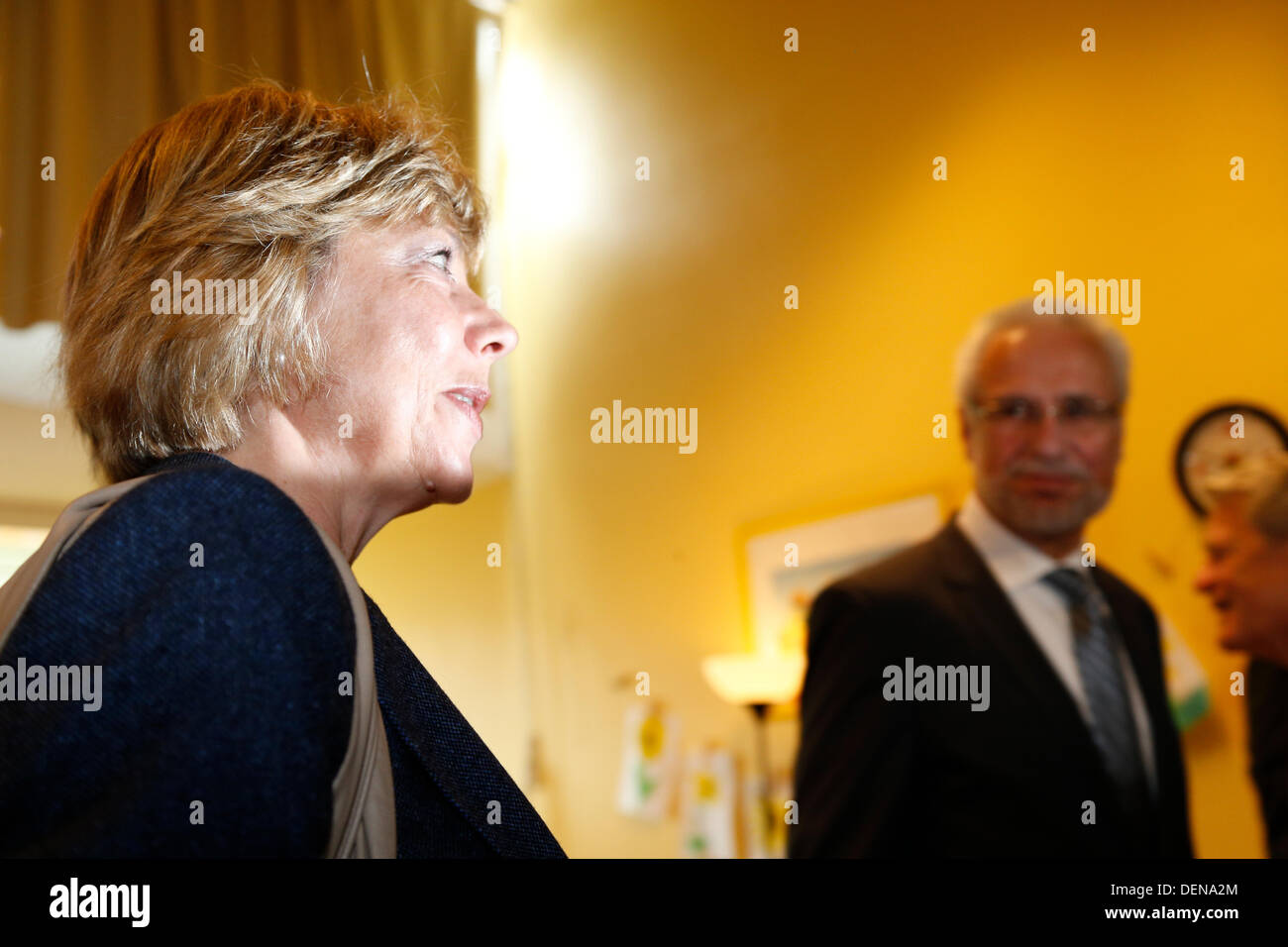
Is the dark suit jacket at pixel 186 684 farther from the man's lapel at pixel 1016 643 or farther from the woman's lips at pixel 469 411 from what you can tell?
the man's lapel at pixel 1016 643

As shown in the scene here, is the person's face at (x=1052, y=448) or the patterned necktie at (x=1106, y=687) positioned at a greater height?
the person's face at (x=1052, y=448)

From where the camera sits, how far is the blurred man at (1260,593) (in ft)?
4.73

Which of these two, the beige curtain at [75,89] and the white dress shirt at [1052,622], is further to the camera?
the beige curtain at [75,89]

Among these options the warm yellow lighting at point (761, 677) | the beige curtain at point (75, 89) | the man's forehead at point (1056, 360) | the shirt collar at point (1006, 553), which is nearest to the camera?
the shirt collar at point (1006, 553)

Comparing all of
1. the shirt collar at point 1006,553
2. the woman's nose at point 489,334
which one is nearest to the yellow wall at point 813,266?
the shirt collar at point 1006,553

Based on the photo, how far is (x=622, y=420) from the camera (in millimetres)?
2855

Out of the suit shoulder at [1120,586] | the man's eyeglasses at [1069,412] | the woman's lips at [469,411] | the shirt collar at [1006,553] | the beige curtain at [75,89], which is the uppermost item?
the beige curtain at [75,89]

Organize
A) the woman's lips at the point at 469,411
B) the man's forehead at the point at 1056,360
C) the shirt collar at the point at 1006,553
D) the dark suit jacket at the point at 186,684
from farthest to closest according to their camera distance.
A: the man's forehead at the point at 1056,360 < the shirt collar at the point at 1006,553 < the woman's lips at the point at 469,411 < the dark suit jacket at the point at 186,684

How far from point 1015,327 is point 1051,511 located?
372mm

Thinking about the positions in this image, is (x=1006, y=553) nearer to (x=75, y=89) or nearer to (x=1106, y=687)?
(x=1106, y=687)

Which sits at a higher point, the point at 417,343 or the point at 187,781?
the point at 417,343
